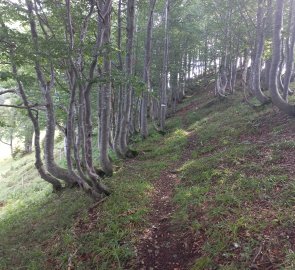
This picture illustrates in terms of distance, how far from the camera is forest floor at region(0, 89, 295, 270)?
467 centimetres

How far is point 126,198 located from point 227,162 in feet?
10.4

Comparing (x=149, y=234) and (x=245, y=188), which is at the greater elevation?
(x=245, y=188)

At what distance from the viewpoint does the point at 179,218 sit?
19.5 ft

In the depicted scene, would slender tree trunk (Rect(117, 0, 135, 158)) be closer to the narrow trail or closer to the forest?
the forest

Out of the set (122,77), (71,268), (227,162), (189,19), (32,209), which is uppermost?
(189,19)

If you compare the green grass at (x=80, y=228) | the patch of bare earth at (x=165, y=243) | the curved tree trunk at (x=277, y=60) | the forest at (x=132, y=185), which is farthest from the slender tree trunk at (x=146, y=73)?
the patch of bare earth at (x=165, y=243)

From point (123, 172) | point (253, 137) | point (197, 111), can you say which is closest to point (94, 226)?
point (123, 172)

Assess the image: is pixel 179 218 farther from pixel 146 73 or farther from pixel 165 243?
pixel 146 73

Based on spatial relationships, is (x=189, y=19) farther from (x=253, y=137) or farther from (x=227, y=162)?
(x=227, y=162)

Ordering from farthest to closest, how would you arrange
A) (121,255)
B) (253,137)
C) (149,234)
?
1. (253,137)
2. (149,234)
3. (121,255)

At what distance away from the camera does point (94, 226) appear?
20.6 feet

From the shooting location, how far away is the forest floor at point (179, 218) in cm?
467

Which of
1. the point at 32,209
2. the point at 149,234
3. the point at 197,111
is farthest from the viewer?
the point at 197,111

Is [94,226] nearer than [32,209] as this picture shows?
Yes
